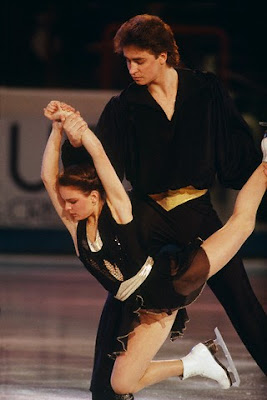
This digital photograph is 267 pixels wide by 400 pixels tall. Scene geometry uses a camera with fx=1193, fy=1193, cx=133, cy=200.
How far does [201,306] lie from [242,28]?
533cm

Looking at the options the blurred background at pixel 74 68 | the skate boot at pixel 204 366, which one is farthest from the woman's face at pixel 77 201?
the blurred background at pixel 74 68

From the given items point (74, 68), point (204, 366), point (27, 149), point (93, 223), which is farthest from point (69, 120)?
point (74, 68)

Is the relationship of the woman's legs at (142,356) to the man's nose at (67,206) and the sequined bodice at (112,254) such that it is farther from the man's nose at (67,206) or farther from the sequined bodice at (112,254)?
the man's nose at (67,206)

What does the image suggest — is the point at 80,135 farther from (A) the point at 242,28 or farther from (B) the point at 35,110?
(A) the point at 242,28

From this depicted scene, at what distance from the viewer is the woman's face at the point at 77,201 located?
5148 mm

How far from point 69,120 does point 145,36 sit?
0.49 metres

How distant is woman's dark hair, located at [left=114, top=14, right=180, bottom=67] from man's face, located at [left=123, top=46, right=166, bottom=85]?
2 cm

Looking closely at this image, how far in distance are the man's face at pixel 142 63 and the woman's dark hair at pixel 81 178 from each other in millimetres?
450

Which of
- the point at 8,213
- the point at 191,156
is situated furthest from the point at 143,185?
the point at 8,213

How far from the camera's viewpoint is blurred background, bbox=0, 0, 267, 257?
479 inches

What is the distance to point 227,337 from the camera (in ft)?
25.7

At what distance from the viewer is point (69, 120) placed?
5117 mm

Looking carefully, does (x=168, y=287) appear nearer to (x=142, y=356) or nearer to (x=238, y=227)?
(x=142, y=356)

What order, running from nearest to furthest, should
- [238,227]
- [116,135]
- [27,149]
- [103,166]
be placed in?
[103,166], [238,227], [116,135], [27,149]
